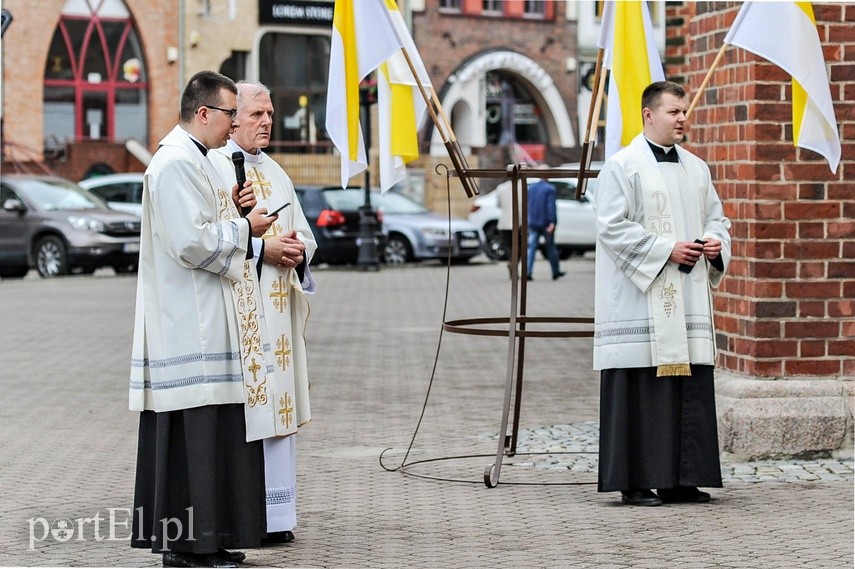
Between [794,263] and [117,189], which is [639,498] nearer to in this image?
[794,263]

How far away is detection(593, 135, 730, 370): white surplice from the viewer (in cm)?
807

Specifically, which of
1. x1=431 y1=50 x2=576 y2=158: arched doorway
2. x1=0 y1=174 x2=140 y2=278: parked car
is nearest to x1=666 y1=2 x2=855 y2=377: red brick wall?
x1=0 y1=174 x2=140 y2=278: parked car

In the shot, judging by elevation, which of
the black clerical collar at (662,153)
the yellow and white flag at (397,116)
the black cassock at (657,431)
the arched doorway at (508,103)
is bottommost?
the black cassock at (657,431)

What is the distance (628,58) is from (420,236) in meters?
21.5

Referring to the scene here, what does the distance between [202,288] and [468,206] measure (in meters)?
36.9

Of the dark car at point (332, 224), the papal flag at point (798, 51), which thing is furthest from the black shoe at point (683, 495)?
the dark car at point (332, 224)

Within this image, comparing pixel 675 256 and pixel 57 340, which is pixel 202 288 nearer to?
pixel 675 256

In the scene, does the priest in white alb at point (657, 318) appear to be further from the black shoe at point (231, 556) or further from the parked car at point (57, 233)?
the parked car at point (57, 233)

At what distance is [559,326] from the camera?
61.7 ft

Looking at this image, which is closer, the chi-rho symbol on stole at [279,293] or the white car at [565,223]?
the chi-rho symbol on stole at [279,293]

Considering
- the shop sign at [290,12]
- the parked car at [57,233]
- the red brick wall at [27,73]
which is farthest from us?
the shop sign at [290,12]

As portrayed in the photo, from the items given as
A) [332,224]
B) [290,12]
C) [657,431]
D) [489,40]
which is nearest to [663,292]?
[657,431]

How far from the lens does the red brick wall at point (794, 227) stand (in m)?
9.25

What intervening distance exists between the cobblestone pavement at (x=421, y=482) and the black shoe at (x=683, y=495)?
0.07m
